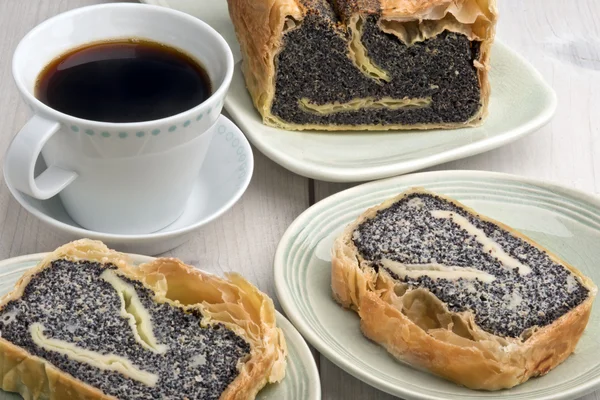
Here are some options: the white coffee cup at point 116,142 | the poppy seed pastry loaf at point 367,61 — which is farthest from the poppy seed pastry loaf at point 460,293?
the poppy seed pastry loaf at point 367,61

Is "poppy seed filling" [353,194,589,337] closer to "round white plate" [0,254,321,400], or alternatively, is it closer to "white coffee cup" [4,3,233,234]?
"round white plate" [0,254,321,400]

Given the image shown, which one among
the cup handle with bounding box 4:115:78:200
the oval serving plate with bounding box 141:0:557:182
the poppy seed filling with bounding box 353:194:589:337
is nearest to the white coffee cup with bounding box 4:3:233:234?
the cup handle with bounding box 4:115:78:200

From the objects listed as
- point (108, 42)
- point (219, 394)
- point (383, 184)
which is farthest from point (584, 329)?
point (108, 42)

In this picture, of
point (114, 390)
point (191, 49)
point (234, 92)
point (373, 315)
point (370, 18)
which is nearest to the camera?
point (114, 390)

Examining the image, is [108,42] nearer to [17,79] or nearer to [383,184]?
[17,79]

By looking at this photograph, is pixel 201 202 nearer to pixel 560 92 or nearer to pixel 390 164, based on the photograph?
pixel 390 164

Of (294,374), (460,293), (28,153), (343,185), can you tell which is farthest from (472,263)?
(28,153)
